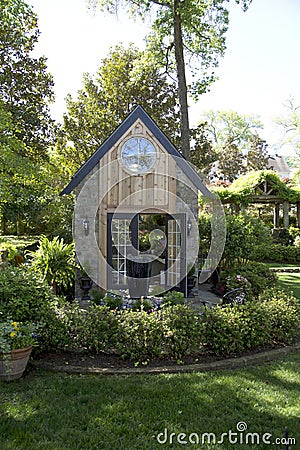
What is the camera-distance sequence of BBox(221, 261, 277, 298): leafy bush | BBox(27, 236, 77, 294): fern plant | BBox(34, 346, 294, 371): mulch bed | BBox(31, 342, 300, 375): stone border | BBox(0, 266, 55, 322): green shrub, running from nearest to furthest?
BBox(31, 342, 300, 375): stone border
BBox(34, 346, 294, 371): mulch bed
BBox(0, 266, 55, 322): green shrub
BBox(27, 236, 77, 294): fern plant
BBox(221, 261, 277, 298): leafy bush

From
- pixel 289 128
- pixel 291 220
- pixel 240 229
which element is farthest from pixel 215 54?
pixel 289 128

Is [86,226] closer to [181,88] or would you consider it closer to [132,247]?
[132,247]

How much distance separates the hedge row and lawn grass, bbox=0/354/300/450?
1.75ft

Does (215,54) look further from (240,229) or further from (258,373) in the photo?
(258,373)

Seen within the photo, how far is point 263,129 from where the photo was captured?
132ft

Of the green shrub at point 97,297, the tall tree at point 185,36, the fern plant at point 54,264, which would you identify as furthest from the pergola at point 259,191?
the green shrub at point 97,297

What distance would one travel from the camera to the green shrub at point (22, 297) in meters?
5.54

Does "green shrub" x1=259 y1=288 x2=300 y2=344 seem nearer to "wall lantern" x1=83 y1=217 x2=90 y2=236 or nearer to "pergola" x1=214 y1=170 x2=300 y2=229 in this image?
"wall lantern" x1=83 y1=217 x2=90 y2=236

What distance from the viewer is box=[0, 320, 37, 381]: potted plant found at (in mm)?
4660

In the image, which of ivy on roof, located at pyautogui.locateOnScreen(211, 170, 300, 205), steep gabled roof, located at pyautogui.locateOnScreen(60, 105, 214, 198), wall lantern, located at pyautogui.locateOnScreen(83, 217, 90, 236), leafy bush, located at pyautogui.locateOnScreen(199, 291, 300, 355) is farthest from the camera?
ivy on roof, located at pyautogui.locateOnScreen(211, 170, 300, 205)

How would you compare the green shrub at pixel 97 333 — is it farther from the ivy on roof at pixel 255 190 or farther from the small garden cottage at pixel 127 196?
the ivy on roof at pixel 255 190

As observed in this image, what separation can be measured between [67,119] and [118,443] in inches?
727

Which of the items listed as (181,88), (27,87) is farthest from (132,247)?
(27,87)

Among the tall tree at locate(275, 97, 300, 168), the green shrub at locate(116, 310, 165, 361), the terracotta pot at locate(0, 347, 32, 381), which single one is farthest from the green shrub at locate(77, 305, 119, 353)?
the tall tree at locate(275, 97, 300, 168)
